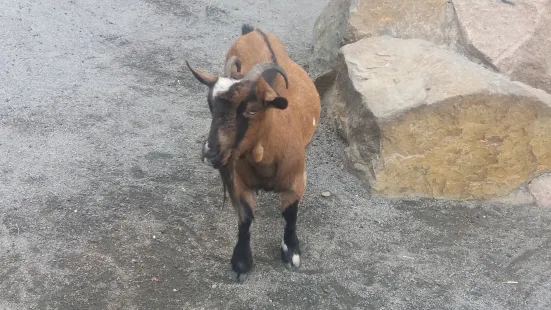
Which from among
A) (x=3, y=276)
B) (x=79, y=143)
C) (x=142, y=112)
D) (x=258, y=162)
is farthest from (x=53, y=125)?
(x=258, y=162)

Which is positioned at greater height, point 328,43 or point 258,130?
point 258,130

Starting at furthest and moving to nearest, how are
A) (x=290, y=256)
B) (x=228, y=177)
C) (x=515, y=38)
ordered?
(x=515, y=38) < (x=290, y=256) < (x=228, y=177)

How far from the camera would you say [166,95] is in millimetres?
5426

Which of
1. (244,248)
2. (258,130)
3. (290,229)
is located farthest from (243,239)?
(258,130)

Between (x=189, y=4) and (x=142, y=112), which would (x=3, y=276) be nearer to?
(x=142, y=112)

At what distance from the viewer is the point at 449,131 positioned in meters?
4.27

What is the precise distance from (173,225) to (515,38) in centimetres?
310

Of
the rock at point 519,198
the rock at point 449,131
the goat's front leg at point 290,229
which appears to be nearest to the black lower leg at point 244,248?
the goat's front leg at point 290,229

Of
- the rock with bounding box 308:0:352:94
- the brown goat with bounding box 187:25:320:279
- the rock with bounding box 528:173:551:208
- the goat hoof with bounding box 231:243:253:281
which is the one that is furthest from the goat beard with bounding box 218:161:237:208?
the rock with bounding box 528:173:551:208

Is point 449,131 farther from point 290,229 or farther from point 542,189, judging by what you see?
point 290,229

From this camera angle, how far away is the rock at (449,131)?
4.21 meters

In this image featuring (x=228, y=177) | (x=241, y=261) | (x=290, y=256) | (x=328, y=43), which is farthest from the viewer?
(x=328, y=43)

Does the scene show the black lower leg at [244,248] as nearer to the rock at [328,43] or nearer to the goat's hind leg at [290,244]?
the goat's hind leg at [290,244]

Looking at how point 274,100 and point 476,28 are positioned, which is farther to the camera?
point 476,28
